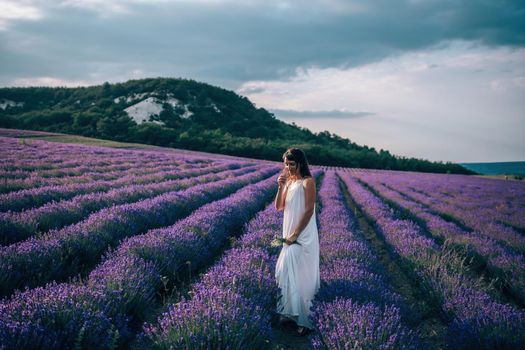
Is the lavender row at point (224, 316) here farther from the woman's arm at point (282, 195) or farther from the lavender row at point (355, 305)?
the woman's arm at point (282, 195)

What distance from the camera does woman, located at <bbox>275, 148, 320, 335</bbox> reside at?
3.07m

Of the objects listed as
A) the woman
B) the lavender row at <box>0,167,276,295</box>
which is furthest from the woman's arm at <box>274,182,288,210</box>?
the lavender row at <box>0,167,276,295</box>

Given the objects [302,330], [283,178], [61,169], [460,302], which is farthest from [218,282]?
[61,169]

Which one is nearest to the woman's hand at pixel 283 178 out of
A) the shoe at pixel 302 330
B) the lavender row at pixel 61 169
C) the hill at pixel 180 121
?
the shoe at pixel 302 330

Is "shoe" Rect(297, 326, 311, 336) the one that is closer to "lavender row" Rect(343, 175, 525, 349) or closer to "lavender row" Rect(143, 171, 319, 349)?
"lavender row" Rect(143, 171, 319, 349)

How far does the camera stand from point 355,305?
2.59m

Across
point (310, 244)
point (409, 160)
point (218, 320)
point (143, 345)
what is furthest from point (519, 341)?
point (409, 160)

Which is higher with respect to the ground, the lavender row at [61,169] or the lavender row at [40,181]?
the lavender row at [61,169]

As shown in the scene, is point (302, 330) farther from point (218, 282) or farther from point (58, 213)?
point (58, 213)

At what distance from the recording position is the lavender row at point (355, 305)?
2154 millimetres

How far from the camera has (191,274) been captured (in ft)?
13.8

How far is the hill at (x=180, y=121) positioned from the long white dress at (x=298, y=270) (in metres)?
39.7

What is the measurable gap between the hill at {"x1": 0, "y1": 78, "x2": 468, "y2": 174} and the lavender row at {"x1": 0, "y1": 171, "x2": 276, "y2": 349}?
38504 millimetres

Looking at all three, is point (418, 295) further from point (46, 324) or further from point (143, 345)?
point (46, 324)
